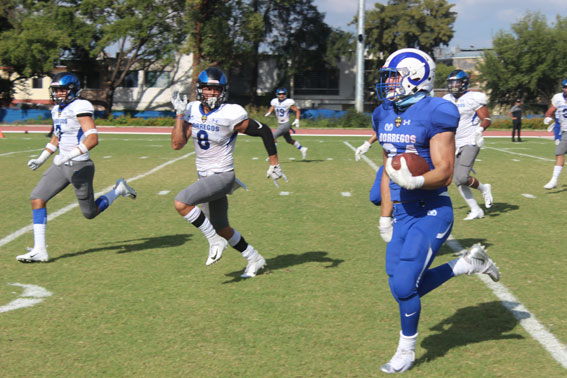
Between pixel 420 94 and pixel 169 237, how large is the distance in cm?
468

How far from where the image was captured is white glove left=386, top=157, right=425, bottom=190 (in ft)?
12.1

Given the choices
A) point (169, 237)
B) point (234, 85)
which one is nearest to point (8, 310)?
point (169, 237)

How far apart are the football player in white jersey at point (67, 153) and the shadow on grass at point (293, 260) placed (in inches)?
80.9

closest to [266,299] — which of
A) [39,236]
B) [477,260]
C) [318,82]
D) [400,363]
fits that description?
[400,363]

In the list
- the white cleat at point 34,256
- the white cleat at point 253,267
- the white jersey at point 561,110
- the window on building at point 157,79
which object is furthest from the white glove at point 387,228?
the window on building at point 157,79

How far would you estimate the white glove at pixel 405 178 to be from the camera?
12.1ft

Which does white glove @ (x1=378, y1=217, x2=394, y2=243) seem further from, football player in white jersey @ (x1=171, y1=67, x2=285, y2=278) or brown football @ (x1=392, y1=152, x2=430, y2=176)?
football player in white jersey @ (x1=171, y1=67, x2=285, y2=278)

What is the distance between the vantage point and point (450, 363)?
159 inches

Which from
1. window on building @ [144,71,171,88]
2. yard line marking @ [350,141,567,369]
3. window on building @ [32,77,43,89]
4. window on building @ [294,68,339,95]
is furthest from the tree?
yard line marking @ [350,141,567,369]

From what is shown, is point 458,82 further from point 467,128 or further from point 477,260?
point 477,260

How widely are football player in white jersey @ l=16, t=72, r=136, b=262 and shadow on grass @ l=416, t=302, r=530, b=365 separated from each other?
4.12m

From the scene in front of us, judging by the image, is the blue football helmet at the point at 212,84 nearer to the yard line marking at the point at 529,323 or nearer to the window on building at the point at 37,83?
the yard line marking at the point at 529,323

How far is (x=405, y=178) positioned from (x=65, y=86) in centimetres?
446

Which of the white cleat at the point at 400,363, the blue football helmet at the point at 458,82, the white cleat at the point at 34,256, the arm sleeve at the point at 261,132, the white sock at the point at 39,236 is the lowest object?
the white cleat at the point at 34,256
